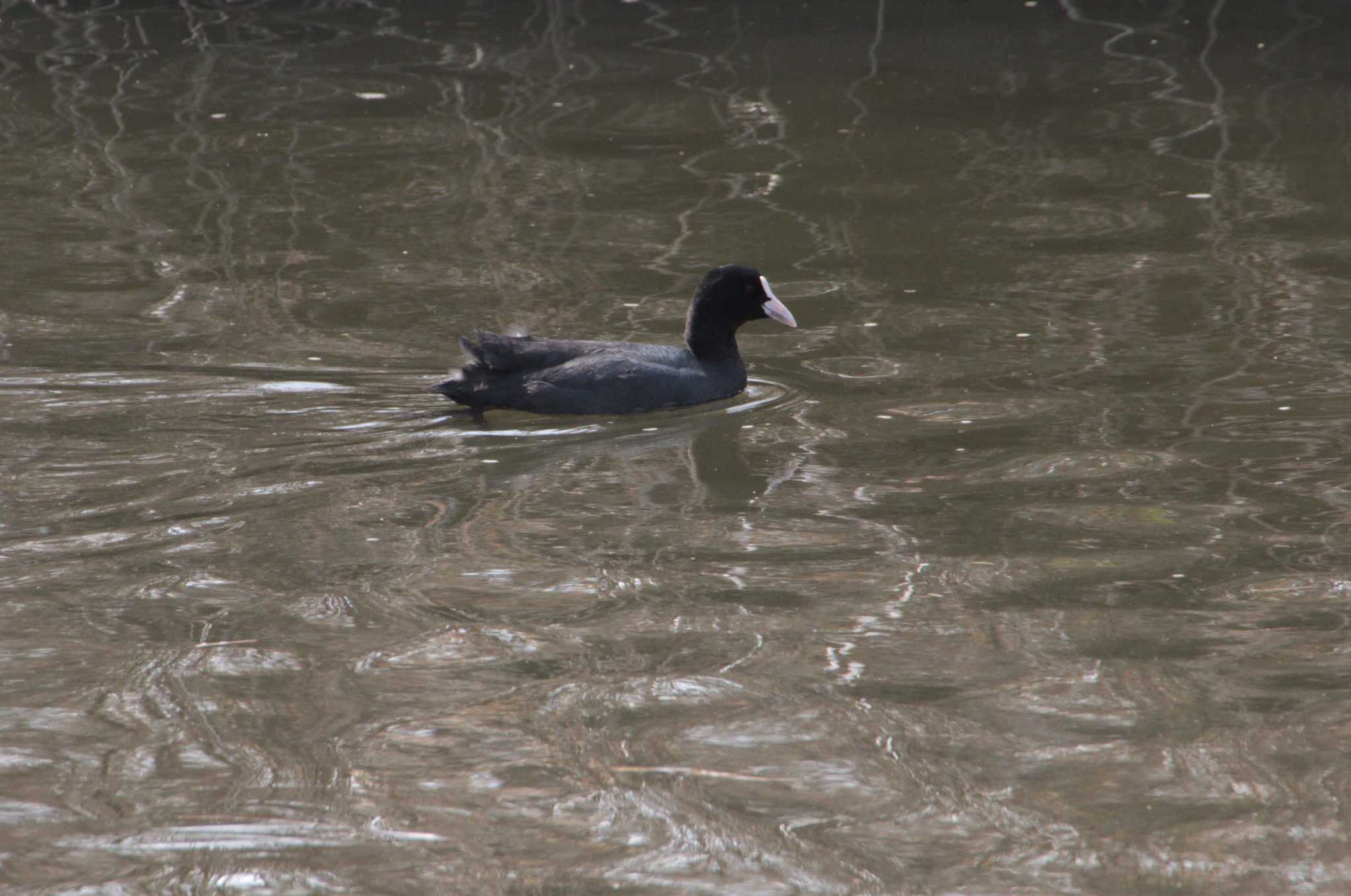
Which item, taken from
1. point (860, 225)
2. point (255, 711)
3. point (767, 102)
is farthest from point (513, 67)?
point (255, 711)

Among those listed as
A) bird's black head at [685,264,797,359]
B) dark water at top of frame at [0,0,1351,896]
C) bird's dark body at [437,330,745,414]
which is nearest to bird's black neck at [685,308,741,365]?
bird's black head at [685,264,797,359]

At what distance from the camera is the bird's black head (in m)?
9.46

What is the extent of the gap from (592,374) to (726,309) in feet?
3.13

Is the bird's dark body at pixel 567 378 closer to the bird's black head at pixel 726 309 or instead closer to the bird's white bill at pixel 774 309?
the bird's black head at pixel 726 309

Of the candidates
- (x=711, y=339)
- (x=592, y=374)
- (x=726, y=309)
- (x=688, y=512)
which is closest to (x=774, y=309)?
(x=726, y=309)

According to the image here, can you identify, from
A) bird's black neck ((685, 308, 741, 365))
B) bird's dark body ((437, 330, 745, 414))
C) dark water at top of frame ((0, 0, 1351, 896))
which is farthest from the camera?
bird's black neck ((685, 308, 741, 365))

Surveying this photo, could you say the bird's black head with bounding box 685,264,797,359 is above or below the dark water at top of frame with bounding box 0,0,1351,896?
above

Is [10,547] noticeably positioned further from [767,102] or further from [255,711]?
[767,102]

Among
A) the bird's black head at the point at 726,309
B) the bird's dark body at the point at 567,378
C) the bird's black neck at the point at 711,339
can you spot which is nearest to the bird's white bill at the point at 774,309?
the bird's black head at the point at 726,309

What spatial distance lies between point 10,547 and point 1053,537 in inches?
154

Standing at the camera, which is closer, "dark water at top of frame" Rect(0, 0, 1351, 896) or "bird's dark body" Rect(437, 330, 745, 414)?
"dark water at top of frame" Rect(0, 0, 1351, 896)

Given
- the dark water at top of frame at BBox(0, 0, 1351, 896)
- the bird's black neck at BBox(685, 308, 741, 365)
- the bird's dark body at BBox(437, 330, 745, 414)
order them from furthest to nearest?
the bird's black neck at BBox(685, 308, 741, 365)
the bird's dark body at BBox(437, 330, 745, 414)
the dark water at top of frame at BBox(0, 0, 1351, 896)

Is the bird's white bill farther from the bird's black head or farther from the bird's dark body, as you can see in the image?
the bird's dark body

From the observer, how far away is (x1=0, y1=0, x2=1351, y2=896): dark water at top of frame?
5020 millimetres
